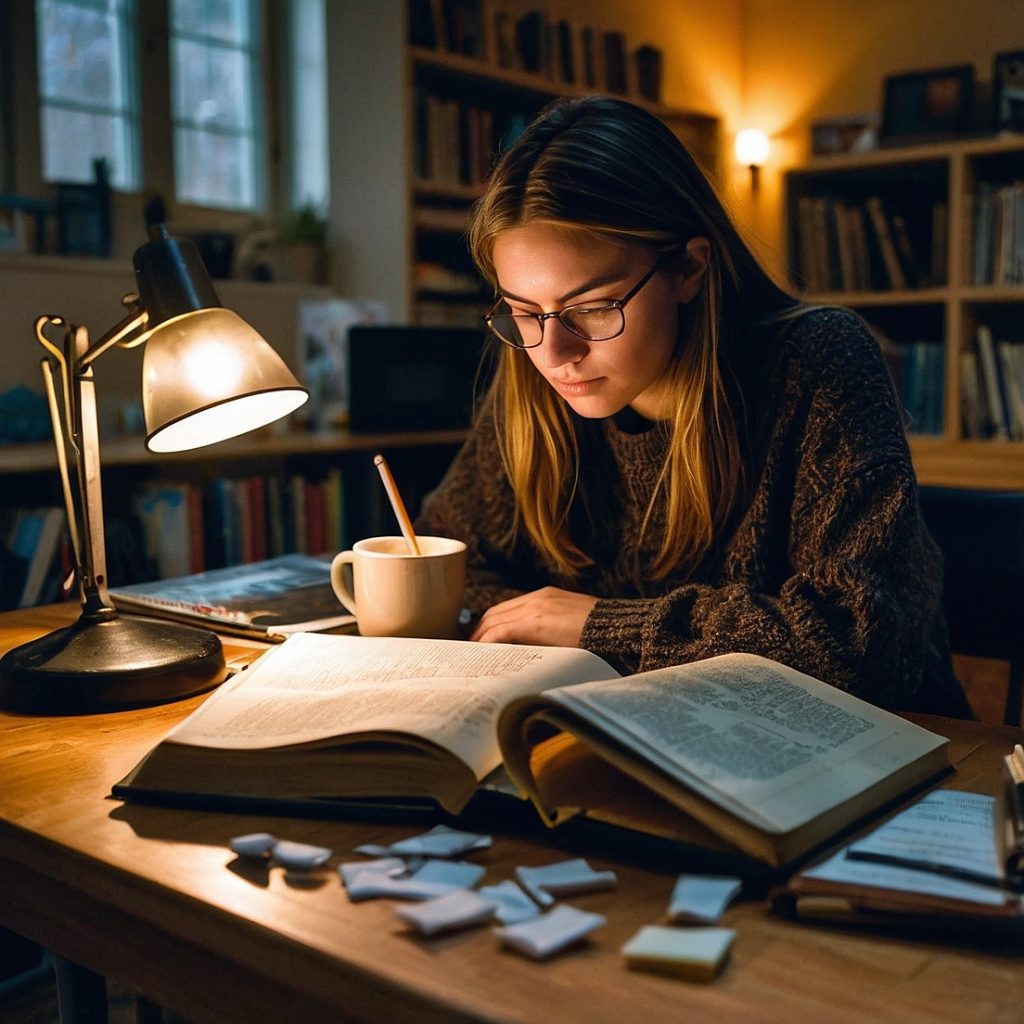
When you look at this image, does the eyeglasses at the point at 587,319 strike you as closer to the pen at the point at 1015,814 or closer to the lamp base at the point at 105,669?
the lamp base at the point at 105,669

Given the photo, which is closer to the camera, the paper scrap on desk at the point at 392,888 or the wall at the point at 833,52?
the paper scrap on desk at the point at 392,888

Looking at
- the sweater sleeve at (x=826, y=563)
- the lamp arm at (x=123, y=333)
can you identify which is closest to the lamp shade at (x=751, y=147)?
the sweater sleeve at (x=826, y=563)

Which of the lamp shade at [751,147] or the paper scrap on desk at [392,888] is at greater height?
the lamp shade at [751,147]

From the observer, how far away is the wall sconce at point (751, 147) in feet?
13.9

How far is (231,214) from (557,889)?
3.24 metres

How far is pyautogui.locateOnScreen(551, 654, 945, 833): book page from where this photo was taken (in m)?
0.63

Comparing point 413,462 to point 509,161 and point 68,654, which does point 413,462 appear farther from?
point 68,654

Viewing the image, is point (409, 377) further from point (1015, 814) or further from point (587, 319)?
point (1015, 814)

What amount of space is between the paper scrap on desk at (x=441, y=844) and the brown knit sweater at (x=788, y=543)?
38 cm

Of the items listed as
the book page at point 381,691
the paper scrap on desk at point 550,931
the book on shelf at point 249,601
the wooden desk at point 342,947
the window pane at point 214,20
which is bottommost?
the wooden desk at point 342,947

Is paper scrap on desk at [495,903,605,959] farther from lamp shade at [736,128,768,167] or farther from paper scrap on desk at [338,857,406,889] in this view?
lamp shade at [736,128,768,167]

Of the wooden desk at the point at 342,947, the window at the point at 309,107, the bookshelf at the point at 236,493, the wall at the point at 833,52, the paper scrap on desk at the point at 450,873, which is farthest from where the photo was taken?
the wall at the point at 833,52

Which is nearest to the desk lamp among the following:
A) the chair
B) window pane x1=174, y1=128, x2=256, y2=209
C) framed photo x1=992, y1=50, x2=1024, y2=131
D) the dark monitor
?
the chair

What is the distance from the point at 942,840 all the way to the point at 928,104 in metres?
3.65
